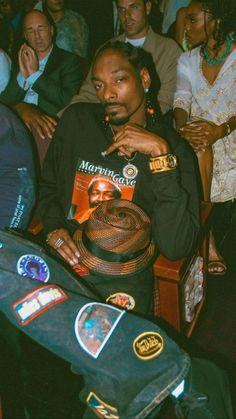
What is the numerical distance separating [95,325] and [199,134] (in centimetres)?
142

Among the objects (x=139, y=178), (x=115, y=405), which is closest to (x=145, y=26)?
(x=139, y=178)

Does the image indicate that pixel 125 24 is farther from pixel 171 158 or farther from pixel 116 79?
pixel 171 158

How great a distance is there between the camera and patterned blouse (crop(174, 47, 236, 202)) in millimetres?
2594

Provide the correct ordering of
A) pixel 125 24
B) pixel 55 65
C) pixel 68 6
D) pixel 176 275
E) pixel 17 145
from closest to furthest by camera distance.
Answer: pixel 176 275
pixel 17 145
pixel 55 65
pixel 125 24
pixel 68 6

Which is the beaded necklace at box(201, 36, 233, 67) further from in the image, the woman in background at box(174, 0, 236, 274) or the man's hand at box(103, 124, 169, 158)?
the man's hand at box(103, 124, 169, 158)

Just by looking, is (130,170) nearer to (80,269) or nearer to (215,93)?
(80,269)

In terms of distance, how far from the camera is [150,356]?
1.16 meters

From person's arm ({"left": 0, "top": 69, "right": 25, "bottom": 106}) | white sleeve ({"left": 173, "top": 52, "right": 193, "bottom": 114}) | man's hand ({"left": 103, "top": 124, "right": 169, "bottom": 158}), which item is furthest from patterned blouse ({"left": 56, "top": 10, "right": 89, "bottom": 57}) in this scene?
man's hand ({"left": 103, "top": 124, "right": 169, "bottom": 158})

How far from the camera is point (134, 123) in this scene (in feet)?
6.26

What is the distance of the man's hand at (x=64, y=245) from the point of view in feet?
5.75

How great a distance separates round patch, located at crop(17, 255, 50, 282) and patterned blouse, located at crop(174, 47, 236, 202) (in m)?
1.50

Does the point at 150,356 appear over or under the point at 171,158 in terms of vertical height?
under

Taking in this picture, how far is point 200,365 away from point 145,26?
255 cm

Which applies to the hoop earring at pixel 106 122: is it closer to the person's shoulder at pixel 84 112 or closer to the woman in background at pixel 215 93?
the person's shoulder at pixel 84 112
